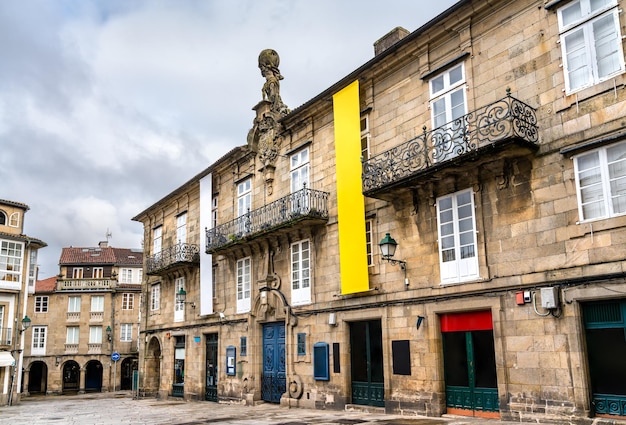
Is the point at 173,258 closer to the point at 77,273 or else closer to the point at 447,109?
the point at 447,109

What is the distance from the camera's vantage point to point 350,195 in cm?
1515

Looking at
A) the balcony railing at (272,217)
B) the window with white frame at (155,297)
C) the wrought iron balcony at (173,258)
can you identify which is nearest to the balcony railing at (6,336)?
the window with white frame at (155,297)

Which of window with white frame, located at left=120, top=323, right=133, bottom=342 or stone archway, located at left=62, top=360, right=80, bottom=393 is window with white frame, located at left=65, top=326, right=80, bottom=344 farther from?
window with white frame, located at left=120, top=323, right=133, bottom=342

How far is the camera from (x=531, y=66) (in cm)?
1143

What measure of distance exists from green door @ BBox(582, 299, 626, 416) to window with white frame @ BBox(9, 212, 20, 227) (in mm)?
27093

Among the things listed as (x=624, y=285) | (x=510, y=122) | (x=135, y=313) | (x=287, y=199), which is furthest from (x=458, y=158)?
(x=135, y=313)

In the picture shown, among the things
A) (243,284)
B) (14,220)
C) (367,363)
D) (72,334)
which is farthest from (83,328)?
(367,363)

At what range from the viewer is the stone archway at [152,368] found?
26953 millimetres

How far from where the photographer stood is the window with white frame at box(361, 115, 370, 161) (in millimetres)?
15289

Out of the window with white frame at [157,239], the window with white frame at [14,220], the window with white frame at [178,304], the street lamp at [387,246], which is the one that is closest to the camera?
the street lamp at [387,246]

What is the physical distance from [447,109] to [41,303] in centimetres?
3896

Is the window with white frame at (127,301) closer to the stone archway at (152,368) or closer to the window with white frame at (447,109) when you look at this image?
the stone archway at (152,368)

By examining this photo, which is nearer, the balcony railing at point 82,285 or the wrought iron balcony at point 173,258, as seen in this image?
the wrought iron balcony at point 173,258

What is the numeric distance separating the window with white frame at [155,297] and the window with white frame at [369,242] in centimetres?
1452
